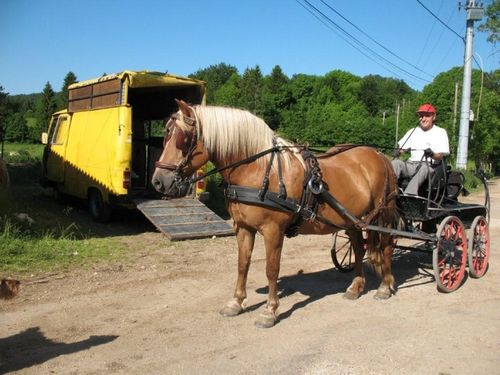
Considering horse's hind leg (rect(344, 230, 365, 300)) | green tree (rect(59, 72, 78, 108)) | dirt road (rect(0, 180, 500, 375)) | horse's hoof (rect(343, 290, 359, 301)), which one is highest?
green tree (rect(59, 72, 78, 108))

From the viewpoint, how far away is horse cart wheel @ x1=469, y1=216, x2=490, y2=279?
648 cm

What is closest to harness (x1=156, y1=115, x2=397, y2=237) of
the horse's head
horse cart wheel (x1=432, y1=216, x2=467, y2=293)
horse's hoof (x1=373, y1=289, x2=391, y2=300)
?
the horse's head

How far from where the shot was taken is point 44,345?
4.17 metres

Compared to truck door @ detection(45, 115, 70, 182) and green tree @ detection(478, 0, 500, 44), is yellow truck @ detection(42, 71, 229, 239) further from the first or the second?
green tree @ detection(478, 0, 500, 44)

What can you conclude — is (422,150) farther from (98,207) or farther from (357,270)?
(98,207)

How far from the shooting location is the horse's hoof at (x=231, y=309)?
4977 mm

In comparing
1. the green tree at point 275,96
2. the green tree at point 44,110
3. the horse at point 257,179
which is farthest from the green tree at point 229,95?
the horse at point 257,179

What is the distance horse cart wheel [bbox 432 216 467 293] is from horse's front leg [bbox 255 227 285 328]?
2157mm

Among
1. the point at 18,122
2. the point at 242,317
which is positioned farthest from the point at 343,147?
the point at 18,122

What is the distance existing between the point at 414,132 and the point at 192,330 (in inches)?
165

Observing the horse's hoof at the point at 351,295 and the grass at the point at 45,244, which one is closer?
the horse's hoof at the point at 351,295

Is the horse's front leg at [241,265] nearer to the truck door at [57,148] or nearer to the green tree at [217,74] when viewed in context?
the truck door at [57,148]


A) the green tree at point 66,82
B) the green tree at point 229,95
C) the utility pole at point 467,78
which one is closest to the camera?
the utility pole at point 467,78

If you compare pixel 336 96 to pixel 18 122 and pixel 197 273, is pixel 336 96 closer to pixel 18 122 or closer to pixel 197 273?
pixel 18 122
